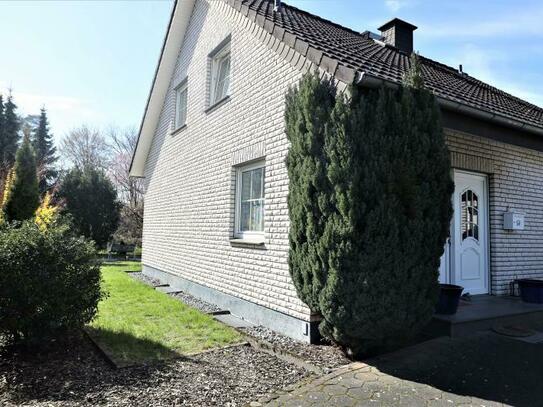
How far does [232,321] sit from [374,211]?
3560 mm

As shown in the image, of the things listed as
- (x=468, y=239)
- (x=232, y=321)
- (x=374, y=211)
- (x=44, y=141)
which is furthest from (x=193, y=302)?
(x=44, y=141)

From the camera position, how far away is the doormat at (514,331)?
5.16 metres

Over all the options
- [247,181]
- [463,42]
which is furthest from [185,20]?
[463,42]

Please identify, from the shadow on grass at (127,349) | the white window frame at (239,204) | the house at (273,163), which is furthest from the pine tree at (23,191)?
the shadow on grass at (127,349)

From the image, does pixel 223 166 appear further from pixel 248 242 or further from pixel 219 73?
pixel 219 73

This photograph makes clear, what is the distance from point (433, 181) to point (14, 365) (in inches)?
203

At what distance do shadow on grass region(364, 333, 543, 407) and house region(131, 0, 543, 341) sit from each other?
1316 millimetres

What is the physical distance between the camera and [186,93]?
1120cm

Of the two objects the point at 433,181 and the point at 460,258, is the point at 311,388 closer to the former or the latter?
the point at 433,181

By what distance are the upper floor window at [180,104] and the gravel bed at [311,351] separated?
24.7 ft

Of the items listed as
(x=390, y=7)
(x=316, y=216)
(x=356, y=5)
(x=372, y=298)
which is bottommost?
(x=372, y=298)

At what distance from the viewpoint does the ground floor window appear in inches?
266

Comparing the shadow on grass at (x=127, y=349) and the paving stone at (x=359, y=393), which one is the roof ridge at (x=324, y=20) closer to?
the shadow on grass at (x=127, y=349)

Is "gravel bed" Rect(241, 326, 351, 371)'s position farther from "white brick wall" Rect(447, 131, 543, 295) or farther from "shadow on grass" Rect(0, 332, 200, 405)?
"white brick wall" Rect(447, 131, 543, 295)
